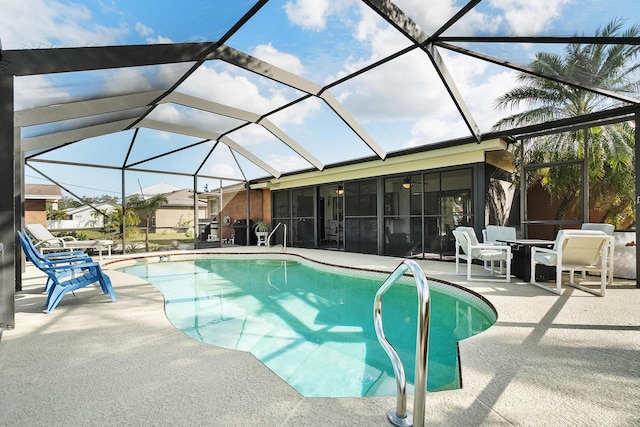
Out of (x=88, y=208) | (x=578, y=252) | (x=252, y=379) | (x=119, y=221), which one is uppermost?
(x=88, y=208)

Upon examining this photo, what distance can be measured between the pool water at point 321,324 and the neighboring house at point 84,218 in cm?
481

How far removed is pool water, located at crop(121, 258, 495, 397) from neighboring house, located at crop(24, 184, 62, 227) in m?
6.15

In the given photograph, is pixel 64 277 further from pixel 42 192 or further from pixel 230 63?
pixel 42 192

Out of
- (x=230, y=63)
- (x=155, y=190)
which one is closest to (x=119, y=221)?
(x=155, y=190)

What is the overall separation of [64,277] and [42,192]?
898cm

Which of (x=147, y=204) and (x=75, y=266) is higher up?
(x=147, y=204)

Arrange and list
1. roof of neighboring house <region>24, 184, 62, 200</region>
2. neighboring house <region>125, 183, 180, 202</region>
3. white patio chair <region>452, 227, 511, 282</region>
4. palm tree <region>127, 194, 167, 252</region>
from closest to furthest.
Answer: white patio chair <region>452, 227, 511, 282</region>, roof of neighboring house <region>24, 184, 62, 200</region>, palm tree <region>127, 194, 167, 252</region>, neighboring house <region>125, 183, 180, 202</region>

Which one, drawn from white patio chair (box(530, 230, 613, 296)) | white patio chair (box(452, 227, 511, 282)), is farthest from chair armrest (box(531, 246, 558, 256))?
white patio chair (box(452, 227, 511, 282))

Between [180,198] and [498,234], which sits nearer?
[498,234]

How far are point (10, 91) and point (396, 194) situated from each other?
8.72 meters

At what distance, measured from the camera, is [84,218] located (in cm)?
1059

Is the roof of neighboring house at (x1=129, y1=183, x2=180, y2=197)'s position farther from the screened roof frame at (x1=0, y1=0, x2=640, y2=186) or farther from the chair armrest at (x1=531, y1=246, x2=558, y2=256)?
the chair armrest at (x1=531, y1=246, x2=558, y2=256)

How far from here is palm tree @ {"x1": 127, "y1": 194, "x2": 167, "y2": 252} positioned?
37.3ft

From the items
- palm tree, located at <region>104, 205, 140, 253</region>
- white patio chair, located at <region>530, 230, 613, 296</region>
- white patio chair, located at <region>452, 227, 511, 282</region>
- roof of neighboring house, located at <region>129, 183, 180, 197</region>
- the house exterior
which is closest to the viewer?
white patio chair, located at <region>530, 230, 613, 296</region>
